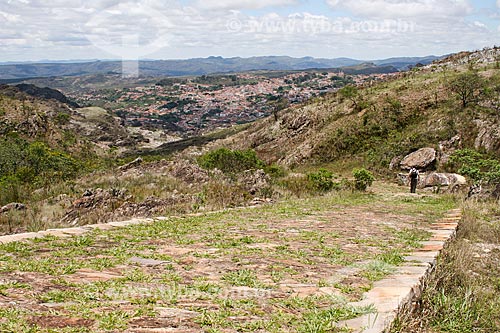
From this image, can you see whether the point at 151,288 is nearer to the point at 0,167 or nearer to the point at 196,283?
the point at 196,283

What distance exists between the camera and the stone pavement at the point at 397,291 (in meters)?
2.64

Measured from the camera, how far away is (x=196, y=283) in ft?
11.6

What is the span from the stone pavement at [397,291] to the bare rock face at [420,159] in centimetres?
1579

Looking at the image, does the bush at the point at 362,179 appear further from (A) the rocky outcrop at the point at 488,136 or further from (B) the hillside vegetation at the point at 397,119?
(A) the rocky outcrop at the point at 488,136

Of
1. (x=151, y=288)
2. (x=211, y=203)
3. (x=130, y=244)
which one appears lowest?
(x=211, y=203)

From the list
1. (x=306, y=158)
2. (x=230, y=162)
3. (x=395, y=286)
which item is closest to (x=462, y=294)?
(x=395, y=286)

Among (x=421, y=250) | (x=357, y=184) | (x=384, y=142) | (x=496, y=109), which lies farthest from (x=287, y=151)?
(x=421, y=250)

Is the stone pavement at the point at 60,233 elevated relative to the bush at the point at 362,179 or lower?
elevated

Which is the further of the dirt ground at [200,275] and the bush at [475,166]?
the bush at [475,166]

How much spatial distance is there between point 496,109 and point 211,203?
771 inches

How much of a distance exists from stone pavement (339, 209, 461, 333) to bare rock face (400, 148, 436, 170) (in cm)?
1579

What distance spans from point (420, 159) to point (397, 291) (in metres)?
18.5

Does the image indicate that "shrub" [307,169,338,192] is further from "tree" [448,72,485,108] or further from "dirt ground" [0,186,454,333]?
"tree" [448,72,485,108]

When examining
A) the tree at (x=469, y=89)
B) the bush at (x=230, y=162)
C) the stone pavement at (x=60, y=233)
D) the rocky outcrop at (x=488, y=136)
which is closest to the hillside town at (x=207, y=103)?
the tree at (x=469, y=89)
